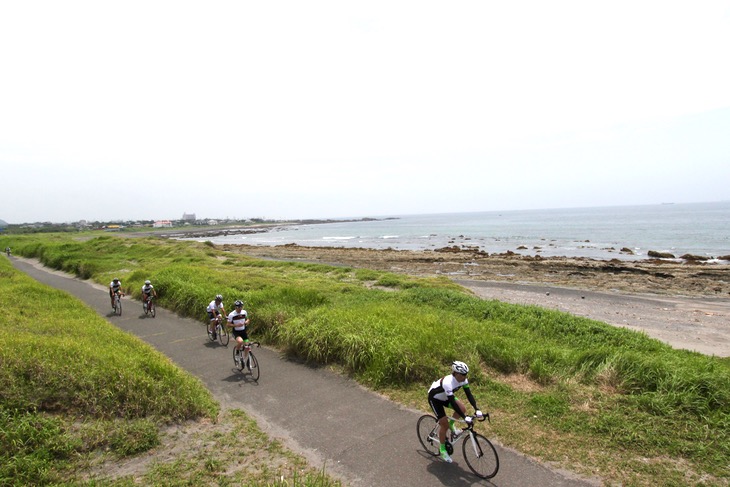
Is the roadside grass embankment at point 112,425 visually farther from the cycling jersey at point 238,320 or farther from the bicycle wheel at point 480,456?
the bicycle wheel at point 480,456

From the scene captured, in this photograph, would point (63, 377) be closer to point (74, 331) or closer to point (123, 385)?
point (123, 385)

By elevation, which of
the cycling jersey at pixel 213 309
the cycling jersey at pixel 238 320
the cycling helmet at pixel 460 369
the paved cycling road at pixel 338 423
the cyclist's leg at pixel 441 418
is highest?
the cycling helmet at pixel 460 369

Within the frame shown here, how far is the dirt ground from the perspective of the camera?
21317 millimetres

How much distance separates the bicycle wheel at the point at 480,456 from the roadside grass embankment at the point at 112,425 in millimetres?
2475

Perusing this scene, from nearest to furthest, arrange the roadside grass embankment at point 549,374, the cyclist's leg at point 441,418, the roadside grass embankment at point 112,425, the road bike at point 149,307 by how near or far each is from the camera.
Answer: the roadside grass embankment at point 112,425 < the cyclist's leg at point 441,418 < the roadside grass embankment at point 549,374 < the road bike at point 149,307

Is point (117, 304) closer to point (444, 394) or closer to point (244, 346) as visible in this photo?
point (244, 346)

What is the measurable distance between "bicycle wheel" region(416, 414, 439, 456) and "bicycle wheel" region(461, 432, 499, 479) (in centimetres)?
62

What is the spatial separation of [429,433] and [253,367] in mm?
6013

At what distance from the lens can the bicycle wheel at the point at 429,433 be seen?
24.1 feet

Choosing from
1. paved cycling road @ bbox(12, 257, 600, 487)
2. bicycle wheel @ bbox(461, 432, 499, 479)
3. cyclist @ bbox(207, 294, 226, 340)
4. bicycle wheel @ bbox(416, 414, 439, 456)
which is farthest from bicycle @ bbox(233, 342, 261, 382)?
bicycle wheel @ bbox(461, 432, 499, 479)

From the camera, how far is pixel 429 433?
757cm

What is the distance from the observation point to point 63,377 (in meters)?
7.95

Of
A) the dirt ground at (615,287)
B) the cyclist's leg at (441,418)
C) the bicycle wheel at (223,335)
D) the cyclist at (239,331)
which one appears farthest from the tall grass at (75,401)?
the dirt ground at (615,287)

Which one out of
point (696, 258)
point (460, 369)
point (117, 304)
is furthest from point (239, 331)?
point (696, 258)
